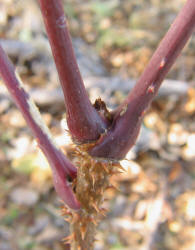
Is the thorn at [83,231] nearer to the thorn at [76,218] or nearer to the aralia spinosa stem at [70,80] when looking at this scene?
the thorn at [76,218]

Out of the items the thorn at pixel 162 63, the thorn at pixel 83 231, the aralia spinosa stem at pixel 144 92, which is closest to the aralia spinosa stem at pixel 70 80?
the aralia spinosa stem at pixel 144 92

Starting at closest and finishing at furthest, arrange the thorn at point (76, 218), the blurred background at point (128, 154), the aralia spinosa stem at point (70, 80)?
the aralia spinosa stem at point (70, 80)
the thorn at point (76, 218)
the blurred background at point (128, 154)

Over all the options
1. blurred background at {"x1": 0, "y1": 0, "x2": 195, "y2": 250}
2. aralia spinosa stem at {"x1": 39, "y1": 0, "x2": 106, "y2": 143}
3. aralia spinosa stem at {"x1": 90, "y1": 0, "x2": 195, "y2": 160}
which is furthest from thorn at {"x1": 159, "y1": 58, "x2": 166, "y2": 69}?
blurred background at {"x1": 0, "y1": 0, "x2": 195, "y2": 250}

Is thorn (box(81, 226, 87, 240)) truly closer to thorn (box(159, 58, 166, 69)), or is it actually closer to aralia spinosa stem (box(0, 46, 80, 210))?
aralia spinosa stem (box(0, 46, 80, 210))

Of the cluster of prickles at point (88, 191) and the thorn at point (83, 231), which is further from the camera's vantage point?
the thorn at point (83, 231)

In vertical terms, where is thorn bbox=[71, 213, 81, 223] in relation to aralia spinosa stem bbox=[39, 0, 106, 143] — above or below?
below

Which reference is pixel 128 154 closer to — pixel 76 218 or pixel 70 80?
pixel 76 218

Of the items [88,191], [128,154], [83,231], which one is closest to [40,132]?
[88,191]

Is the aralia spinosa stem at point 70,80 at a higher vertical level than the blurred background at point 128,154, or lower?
higher
